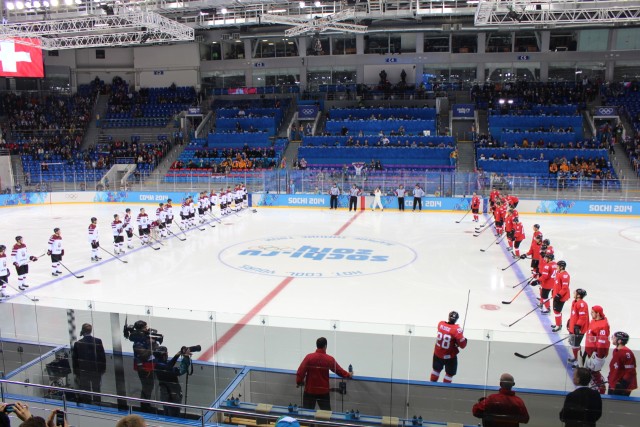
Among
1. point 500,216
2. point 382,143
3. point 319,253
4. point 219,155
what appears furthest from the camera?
point 219,155

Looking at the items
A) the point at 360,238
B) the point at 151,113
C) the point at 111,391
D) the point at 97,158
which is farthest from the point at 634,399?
the point at 151,113

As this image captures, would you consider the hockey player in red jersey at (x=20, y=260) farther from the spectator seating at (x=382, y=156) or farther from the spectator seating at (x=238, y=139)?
the spectator seating at (x=238, y=139)

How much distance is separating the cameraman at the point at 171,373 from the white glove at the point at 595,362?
4236 millimetres

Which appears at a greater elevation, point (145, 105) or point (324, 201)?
point (145, 105)

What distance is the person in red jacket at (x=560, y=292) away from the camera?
30.4ft

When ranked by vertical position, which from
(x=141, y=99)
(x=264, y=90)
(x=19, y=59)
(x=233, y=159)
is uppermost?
(x=19, y=59)

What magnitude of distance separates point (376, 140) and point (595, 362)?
2670 centimetres

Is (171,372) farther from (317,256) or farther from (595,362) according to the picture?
(317,256)

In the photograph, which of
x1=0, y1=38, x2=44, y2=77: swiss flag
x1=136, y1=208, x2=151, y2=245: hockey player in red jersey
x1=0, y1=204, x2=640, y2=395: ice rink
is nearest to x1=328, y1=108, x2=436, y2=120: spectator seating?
x1=0, y1=204, x2=640, y2=395: ice rink

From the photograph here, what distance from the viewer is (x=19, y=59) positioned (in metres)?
24.0

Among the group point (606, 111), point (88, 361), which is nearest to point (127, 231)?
point (88, 361)

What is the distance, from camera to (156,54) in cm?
4012

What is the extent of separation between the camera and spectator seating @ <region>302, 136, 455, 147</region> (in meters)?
30.8

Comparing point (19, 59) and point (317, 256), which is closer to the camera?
point (317, 256)
